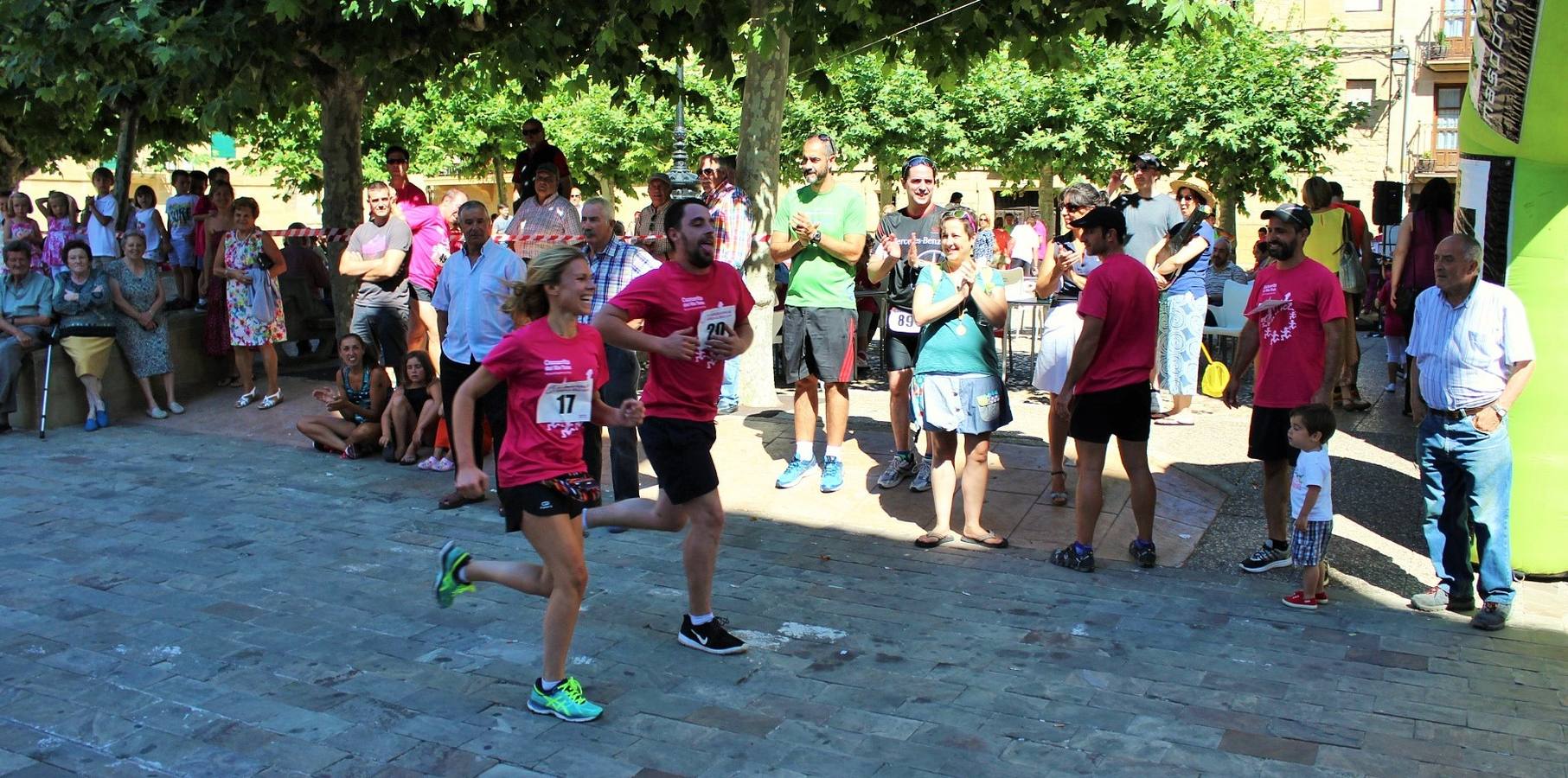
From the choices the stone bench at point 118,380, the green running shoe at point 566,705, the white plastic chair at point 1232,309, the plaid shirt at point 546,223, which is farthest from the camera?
the white plastic chair at point 1232,309

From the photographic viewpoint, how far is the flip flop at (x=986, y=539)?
721 centimetres

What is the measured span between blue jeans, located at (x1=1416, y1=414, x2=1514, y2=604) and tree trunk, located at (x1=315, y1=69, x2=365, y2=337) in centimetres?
969

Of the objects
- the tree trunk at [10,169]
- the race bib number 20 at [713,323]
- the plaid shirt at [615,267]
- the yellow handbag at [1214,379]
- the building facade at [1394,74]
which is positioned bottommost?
the yellow handbag at [1214,379]

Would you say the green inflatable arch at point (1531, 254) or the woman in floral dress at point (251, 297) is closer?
the green inflatable arch at point (1531, 254)

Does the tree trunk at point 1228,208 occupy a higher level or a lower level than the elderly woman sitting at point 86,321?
higher

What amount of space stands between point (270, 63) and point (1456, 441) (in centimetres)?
977

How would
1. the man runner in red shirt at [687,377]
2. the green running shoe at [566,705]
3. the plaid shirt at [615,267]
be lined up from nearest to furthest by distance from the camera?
the green running shoe at [566,705] → the man runner in red shirt at [687,377] → the plaid shirt at [615,267]

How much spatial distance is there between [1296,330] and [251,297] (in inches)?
357

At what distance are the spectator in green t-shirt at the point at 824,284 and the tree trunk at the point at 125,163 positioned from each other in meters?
9.45

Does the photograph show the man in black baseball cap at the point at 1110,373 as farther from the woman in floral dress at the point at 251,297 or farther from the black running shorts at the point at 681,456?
the woman in floral dress at the point at 251,297

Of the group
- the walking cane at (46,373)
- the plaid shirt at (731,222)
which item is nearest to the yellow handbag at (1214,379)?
the plaid shirt at (731,222)

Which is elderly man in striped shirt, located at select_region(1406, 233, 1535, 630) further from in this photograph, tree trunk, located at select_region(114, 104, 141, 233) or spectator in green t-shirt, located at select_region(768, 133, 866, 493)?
tree trunk, located at select_region(114, 104, 141, 233)

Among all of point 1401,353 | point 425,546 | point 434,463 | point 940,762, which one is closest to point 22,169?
point 434,463

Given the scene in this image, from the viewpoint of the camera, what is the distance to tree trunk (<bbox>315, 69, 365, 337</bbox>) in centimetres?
1292
